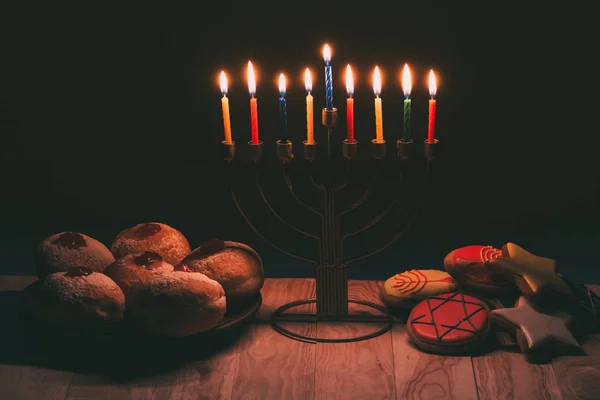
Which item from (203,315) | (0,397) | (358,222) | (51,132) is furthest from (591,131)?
(0,397)

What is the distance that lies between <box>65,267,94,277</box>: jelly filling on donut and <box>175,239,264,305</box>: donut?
0.22m

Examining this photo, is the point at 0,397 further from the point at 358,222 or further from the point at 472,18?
the point at 472,18

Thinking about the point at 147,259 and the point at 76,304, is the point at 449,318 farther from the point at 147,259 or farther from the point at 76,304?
the point at 76,304

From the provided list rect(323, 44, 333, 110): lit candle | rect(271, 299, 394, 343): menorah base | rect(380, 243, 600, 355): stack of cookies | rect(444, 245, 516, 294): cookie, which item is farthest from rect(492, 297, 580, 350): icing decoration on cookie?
rect(323, 44, 333, 110): lit candle

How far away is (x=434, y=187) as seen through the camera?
141 inches

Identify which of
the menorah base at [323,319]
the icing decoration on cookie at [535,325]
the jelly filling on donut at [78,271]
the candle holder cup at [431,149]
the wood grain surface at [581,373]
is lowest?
the wood grain surface at [581,373]

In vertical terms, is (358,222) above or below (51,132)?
below

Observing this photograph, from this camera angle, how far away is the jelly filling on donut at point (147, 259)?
2.88m

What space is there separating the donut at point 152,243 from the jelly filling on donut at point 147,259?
12cm

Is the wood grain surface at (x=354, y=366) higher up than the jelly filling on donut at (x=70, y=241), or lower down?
lower down

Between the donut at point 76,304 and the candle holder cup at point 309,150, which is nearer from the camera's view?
the donut at point 76,304

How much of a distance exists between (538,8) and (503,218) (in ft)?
2.23

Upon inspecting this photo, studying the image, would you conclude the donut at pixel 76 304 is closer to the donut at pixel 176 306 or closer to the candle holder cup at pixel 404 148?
the donut at pixel 176 306

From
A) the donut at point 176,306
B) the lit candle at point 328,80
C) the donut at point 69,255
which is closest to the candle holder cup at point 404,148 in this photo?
the lit candle at point 328,80
